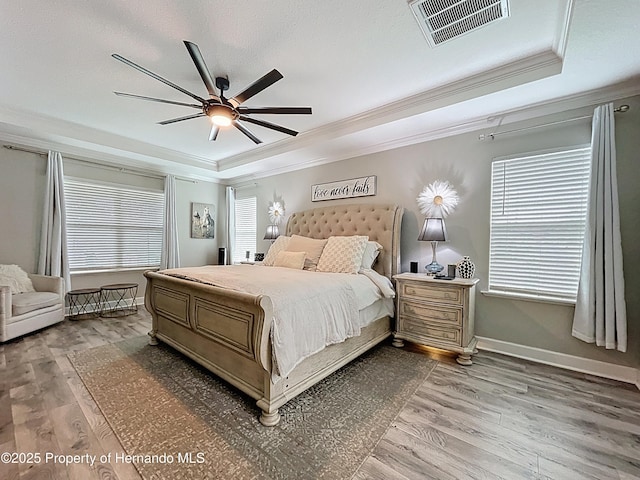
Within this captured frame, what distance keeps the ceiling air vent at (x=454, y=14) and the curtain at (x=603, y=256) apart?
1514 millimetres

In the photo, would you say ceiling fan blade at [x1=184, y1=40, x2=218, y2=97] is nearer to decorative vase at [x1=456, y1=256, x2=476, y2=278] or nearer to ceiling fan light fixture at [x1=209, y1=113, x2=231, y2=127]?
ceiling fan light fixture at [x1=209, y1=113, x2=231, y2=127]

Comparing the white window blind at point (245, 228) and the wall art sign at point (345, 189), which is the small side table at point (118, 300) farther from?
the wall art sign at point (345, 189)

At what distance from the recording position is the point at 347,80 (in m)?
2.74

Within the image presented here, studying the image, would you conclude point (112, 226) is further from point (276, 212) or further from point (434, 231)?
point (434, 231)

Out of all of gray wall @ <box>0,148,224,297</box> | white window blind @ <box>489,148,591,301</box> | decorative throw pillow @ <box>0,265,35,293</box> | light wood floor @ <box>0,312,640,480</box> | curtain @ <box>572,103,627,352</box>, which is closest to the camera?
light wood floor @ <box>0,312,640,480</box>

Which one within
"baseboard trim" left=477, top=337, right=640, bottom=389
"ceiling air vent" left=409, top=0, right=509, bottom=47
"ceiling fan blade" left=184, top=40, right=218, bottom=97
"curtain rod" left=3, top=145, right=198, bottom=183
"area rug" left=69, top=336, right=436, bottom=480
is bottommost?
"area rug" left=69, top=336, right=436, bottom=480

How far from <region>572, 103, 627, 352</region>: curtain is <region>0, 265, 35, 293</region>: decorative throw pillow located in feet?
21.4

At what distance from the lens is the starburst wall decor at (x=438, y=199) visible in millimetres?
3342

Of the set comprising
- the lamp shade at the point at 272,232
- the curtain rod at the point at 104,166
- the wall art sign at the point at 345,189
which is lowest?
the lamp shade at the point at 272,232

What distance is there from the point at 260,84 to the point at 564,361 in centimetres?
381

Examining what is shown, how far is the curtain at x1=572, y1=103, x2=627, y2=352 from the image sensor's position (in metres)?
2.34

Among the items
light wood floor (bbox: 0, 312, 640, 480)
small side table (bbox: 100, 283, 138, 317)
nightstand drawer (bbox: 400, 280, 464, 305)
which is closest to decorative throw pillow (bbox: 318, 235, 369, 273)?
nightstand drawer (bbox: 400, 280, 464, 305)

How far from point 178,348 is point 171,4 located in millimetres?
2916

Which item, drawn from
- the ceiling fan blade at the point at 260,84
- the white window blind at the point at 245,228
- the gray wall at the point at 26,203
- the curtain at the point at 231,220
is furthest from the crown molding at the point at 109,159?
the ceiling fan blade at the point at 260,84
